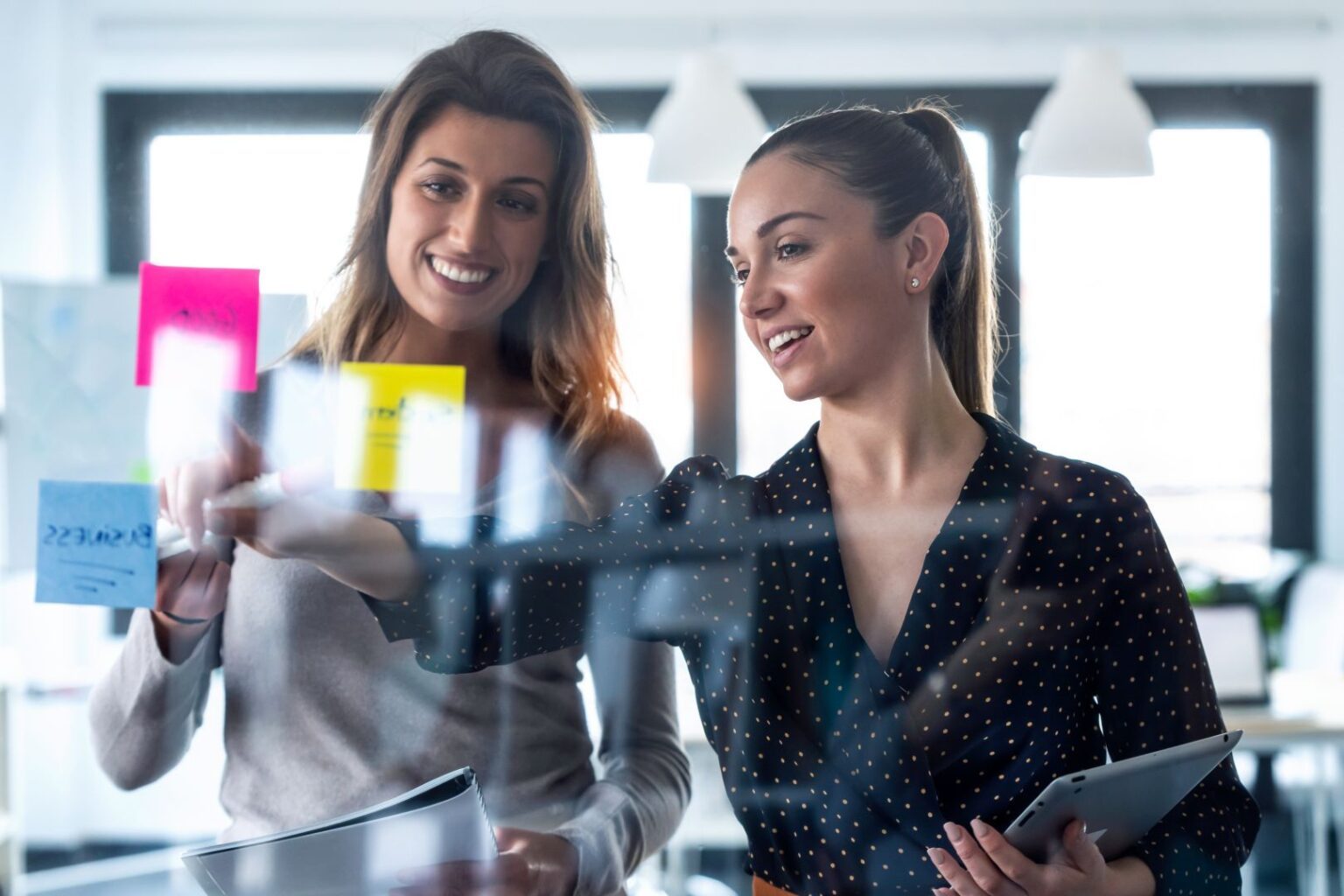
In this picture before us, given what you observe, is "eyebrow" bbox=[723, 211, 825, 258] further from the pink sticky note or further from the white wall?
the pink sticky note

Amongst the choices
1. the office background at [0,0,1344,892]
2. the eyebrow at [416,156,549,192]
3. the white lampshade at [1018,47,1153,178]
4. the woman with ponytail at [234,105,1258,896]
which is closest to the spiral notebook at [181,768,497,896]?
the woman with ponytail at [234,105,1258,896]

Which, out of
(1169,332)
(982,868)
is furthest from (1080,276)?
(982,868)

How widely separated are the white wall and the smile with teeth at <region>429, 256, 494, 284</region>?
5.7 inches

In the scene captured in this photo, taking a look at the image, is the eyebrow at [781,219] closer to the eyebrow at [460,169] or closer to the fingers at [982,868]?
the eyebrow at [460,169]

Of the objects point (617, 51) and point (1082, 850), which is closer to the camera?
point (1082, 850)

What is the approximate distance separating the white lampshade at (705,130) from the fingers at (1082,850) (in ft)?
1.43

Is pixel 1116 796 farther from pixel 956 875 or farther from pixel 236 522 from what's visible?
pixel 236 522

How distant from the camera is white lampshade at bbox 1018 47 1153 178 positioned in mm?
773

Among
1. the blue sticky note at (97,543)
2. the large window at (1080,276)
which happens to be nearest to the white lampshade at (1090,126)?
the large window at (1080,276)

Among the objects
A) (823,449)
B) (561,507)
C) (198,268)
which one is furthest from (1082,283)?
(198,268)

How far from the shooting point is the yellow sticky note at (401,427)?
76cm

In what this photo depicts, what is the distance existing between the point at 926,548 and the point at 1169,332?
0.26 meters

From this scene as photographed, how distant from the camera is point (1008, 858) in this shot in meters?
0.64

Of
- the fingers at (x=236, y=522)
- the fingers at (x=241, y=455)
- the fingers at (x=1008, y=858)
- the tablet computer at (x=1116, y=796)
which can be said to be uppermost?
the fingers at (x=241, y=455)
